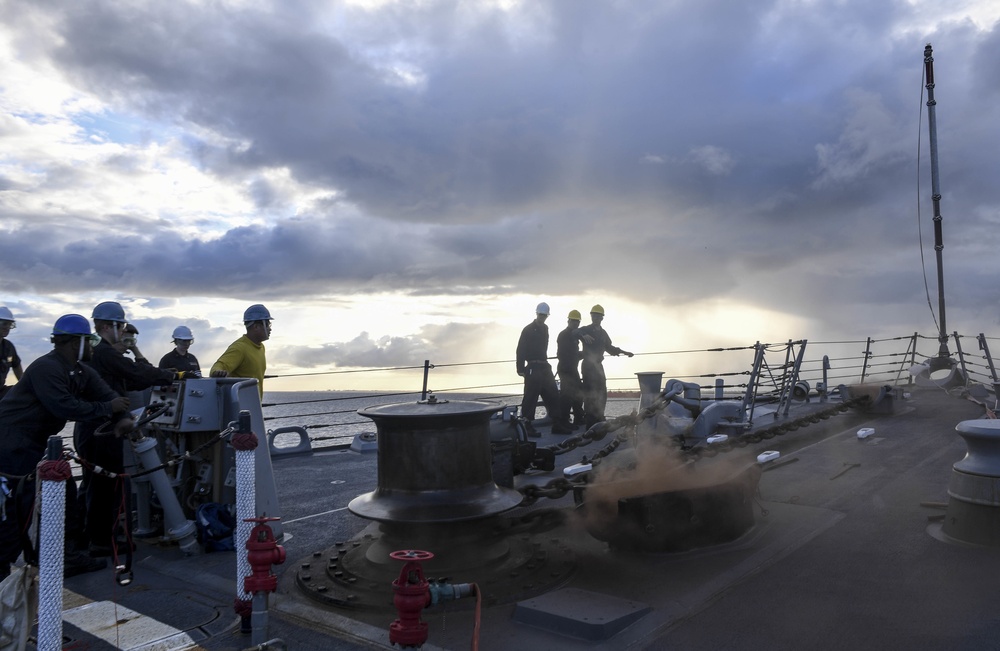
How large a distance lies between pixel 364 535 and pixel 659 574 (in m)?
2.15

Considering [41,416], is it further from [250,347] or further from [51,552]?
[51,552]

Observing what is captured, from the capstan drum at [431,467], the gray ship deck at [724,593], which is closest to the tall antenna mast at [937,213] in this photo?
the gray ship deck at [724,593]

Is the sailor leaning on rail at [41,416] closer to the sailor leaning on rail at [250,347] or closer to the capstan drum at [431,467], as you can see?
the sailor leaning on rail at [250,347]

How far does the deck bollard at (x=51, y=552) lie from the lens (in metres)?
3.18

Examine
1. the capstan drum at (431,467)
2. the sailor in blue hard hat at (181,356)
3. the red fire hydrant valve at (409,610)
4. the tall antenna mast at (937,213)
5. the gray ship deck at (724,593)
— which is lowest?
the gray ship deck at (724,593)

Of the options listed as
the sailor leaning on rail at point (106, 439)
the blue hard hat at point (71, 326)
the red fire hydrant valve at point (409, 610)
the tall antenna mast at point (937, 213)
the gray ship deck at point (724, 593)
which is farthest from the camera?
the tall antenna mast at point (937, 213)

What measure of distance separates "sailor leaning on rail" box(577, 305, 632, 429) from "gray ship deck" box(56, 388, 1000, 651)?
543 centimetres

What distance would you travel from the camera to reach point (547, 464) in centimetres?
656

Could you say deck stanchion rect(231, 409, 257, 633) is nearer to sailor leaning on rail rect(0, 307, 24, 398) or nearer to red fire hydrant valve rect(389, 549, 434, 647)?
red fire hydrant valve rect(389, 549, 434, 647)

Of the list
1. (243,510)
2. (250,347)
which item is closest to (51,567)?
(243,510)

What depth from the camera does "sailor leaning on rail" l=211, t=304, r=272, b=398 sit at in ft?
20.1

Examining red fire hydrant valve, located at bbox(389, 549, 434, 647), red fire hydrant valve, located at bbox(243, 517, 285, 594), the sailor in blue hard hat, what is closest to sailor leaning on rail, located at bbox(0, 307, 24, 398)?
the sailor in blue hard hat

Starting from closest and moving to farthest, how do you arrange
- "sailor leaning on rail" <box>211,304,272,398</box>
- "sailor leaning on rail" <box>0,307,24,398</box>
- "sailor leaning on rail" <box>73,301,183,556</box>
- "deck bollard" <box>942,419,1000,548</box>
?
"deck bollard" <box>942,419,1000,548</box>, "sailor leaning on rail" <box>73,301,183,556</box>, "sailor leaning on rail" <box>211,304,272,398</box>, "sailor leaning on rail" <box>0,307,24,398</box>

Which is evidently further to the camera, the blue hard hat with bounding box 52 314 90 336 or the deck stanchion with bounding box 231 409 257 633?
the blue hard hat with bounding box 52 314 90 336
